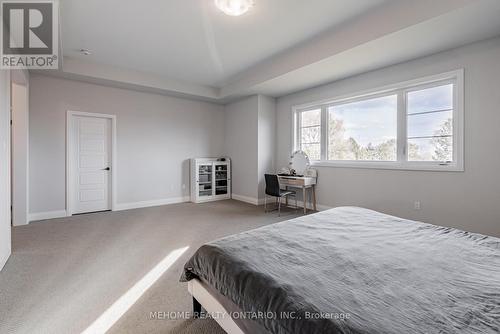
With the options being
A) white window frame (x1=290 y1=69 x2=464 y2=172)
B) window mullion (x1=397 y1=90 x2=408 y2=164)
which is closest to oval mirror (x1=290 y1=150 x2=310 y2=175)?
white window frame (x1=290 y1=69 x2=464 y2=172)

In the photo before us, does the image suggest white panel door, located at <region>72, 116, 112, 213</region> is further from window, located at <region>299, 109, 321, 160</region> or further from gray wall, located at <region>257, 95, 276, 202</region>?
window, located at <region>299, 109, 321, 160</region>

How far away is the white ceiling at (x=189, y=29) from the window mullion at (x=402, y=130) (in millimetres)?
1586

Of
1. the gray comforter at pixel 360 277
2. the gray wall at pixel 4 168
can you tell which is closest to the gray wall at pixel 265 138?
the gray comforter at pixel 360 277

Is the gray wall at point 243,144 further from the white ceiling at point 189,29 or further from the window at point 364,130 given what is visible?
the window at point 364,130

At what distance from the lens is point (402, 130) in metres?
3.70

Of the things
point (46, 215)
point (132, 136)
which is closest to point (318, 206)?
point (132, 136)

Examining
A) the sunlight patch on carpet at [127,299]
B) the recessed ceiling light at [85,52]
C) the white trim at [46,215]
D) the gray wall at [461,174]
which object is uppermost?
the recessed ceiling light at [85,52]

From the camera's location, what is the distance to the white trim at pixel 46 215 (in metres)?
4.05

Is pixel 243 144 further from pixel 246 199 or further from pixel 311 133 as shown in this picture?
pixel 311 133

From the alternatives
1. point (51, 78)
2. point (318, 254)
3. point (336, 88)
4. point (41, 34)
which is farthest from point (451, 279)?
point (51, 78)

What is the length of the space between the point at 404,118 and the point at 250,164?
10.4 feet

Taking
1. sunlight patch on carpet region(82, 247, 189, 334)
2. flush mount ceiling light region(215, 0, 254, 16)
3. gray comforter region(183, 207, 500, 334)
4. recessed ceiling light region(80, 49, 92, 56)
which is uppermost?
recessed ceiling light region(80, 49, 92, 56)

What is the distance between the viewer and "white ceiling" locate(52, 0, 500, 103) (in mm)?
2574

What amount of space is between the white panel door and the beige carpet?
1.35ft
